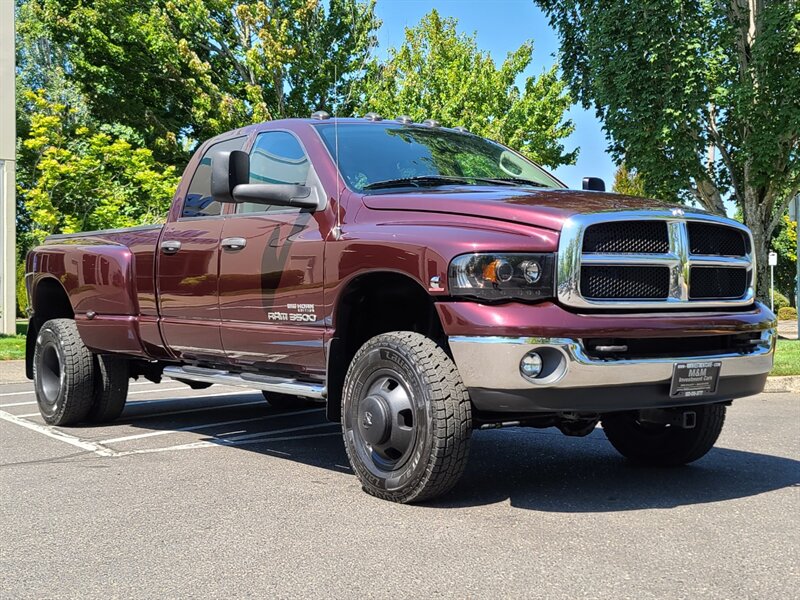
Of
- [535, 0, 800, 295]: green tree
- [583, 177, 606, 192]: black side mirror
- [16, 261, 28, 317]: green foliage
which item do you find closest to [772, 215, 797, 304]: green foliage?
[535, 0, 800, 295]: green tree

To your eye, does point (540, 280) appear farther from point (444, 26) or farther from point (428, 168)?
point (444, 26)

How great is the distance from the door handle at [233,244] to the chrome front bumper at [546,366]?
1970 mm

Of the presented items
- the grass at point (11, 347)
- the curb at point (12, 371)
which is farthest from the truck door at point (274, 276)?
the grass at point (11, 347)

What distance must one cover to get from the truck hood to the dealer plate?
32.1 inches

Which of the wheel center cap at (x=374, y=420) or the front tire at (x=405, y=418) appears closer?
the front tire at (x=405, y=418)

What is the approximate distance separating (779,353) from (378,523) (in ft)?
37.2

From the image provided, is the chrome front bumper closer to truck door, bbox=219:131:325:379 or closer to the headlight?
the headlight

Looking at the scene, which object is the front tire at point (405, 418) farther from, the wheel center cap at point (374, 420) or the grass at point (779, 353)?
the grass at point (779, 353)

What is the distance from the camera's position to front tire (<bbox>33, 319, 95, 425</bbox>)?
763 centimetres

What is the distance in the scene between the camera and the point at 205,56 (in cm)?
3200

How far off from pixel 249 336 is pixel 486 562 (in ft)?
8.54

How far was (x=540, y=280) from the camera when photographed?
4441 mm

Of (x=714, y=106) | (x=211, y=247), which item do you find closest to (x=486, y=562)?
(x=211, y=247)

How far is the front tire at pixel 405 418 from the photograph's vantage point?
4574 mm
